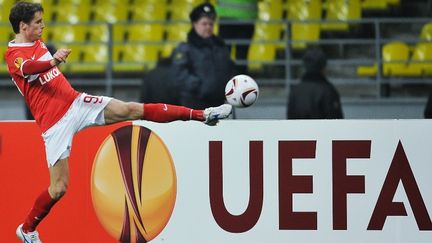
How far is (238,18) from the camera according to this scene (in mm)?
12570

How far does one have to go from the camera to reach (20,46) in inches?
349

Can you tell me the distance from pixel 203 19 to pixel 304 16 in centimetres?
383

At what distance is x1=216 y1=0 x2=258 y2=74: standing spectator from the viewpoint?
12.4 metres

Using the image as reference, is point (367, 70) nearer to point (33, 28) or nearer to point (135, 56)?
point (135, 56)

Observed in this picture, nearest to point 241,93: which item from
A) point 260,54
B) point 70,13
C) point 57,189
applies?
point 57,189

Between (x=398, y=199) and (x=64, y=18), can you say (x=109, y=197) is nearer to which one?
(x=398, y=199)

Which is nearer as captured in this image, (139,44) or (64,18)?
(139,44)

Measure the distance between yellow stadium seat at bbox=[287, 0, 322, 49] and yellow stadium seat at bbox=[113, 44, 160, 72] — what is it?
5.41 feet

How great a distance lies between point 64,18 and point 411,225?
6927 millimetres

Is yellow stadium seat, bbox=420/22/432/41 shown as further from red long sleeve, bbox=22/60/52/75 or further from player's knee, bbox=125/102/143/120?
red long sleeve, bbox=22/60/52/75

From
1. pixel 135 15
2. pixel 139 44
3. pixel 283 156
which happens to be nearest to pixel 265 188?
pixel 283 156

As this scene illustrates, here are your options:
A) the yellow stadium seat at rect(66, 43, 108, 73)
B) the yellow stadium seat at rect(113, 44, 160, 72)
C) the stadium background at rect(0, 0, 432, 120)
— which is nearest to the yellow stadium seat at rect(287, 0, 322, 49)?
the stadium background at rect(0, 0, 432, 120)

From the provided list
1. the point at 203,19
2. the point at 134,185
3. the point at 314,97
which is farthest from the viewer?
the point at 314,97

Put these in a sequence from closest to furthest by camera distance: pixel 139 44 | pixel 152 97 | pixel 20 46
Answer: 1. pixel 20 46
2. pixel 152 97
3. pixel 139 44
